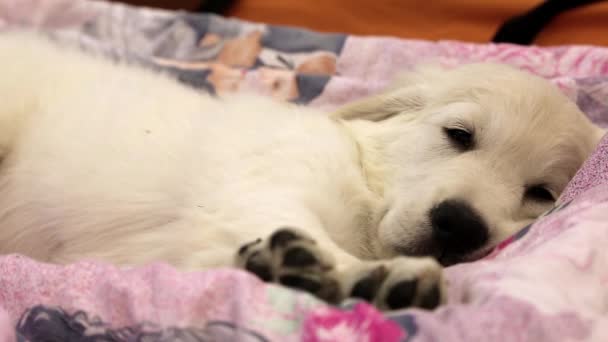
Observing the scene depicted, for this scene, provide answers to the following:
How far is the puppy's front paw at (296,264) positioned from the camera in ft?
3.18

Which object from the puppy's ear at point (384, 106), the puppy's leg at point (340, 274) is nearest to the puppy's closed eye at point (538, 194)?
the puppy's ear at point (384, 106)

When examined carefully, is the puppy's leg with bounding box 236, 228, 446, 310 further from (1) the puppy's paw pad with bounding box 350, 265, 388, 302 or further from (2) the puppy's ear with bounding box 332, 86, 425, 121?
(2) the puppy's ear with bounding box 332, 86, 425, 121

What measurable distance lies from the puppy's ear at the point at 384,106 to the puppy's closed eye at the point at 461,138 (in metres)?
0.20

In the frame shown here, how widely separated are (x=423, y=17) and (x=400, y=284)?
2.41 meters

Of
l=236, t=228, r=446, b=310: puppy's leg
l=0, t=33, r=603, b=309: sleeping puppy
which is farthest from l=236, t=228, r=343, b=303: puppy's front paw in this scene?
l=0, t=33, r=603, b=309: sleeping puppy

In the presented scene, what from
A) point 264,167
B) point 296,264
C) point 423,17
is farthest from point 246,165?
point 423,17

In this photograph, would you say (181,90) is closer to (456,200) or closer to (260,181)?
(260,181)

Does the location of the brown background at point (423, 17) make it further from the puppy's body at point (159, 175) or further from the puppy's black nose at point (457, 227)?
the puppy's black nose at point (457, 227)

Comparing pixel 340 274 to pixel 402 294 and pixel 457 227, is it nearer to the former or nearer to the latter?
pixel 402 294

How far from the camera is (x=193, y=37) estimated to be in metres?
2.95

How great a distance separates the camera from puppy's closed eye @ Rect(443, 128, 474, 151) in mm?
1514

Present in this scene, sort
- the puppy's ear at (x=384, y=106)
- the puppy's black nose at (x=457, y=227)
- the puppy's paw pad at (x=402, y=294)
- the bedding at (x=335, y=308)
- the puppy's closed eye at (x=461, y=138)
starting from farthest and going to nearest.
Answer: the puppy's ear at (x=384, y=106) < the puppy's closed eye at (x=461, y=138) < the puppy's black nose at (x=457, y=227) < the puppy's paw pad at (x=402, y=294) < the bedding at (x=335, y=308)

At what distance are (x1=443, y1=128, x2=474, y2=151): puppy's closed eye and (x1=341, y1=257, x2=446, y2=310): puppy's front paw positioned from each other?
628 mm

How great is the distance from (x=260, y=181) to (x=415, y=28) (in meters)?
2.00
